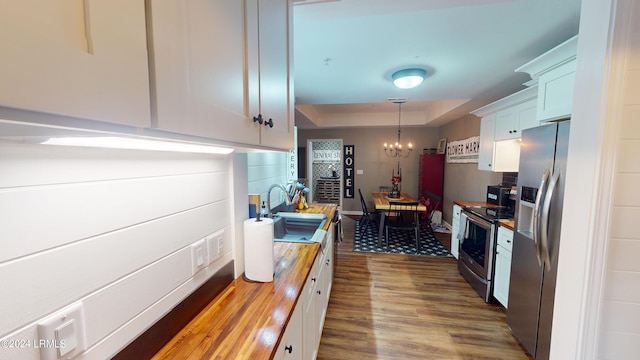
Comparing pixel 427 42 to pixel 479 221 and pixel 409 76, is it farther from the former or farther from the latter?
pixel 479 221

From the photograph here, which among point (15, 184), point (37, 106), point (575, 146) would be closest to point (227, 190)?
point (15, 184)

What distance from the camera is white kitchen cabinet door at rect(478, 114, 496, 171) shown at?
330cm

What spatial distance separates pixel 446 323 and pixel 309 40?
2.72m

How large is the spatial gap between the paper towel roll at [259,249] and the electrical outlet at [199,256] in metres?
0.21

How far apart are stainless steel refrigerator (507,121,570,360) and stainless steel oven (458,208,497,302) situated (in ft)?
1.37

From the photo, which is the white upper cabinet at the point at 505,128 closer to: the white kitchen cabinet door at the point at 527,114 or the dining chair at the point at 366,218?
the white kitchen cabinet door at the point at 527,114

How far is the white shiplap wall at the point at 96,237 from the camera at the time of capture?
46cm

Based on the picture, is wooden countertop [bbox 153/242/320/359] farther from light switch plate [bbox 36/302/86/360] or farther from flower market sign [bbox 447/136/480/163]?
flower market sign [bbox 447/136/480/163]

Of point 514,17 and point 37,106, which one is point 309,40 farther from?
point 37,106

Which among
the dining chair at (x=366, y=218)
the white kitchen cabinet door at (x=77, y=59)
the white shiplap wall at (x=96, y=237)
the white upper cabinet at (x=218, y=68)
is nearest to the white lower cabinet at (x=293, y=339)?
the white shiplap wall at (x=96, y=237)

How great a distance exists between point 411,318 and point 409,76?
2.37 meters

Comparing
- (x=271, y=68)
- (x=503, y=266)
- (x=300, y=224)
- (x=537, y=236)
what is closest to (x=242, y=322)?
(x=271, y=68)

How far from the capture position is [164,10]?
45cm

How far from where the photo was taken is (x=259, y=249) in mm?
1153
